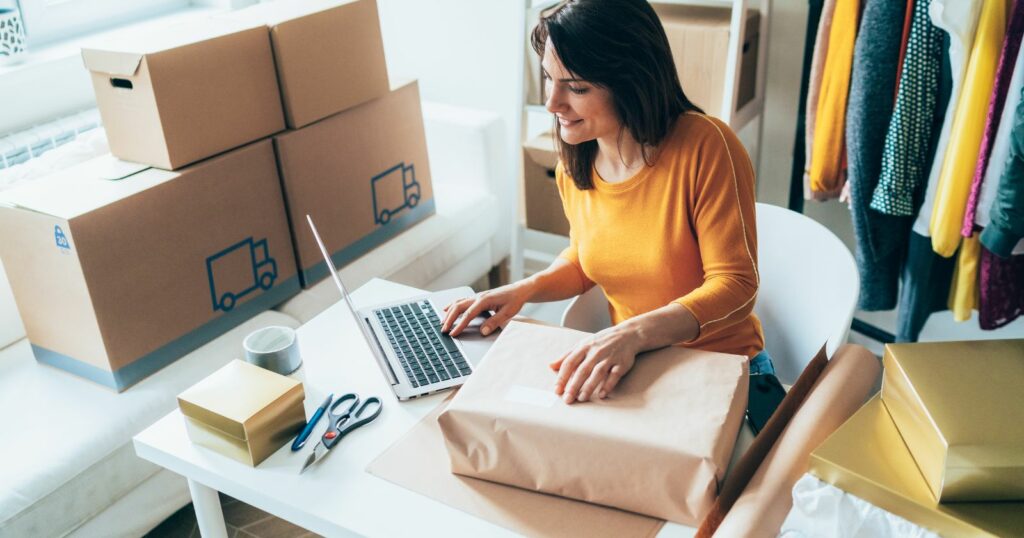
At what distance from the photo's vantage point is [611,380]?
110 cm

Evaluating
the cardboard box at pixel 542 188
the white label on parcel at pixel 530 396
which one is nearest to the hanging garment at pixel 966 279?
the cardboard box at pixel 542 188

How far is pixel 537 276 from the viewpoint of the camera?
1556 millimetres

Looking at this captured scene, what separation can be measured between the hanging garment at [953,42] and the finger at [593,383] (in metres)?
1.14

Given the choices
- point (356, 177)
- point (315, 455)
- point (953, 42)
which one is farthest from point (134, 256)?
point (953, 42)

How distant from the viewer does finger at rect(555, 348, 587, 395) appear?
1102 mm

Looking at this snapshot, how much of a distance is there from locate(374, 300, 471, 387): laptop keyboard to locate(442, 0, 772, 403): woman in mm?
36

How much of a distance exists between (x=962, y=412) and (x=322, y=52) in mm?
1710

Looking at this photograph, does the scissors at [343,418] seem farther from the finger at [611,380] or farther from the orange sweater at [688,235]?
the orange sweater at [688,235]

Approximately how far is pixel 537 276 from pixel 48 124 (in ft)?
5.33

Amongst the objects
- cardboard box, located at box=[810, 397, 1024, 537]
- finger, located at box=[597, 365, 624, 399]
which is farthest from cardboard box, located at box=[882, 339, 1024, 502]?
finger, located at box=[597, 365, 624, 399]

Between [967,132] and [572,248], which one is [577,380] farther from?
[967,132]

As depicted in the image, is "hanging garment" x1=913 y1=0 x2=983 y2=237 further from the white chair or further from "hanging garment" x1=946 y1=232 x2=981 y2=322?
the white chair

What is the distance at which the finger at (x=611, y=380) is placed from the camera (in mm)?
1077

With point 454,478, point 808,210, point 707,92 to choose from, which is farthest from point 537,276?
point 808,210
